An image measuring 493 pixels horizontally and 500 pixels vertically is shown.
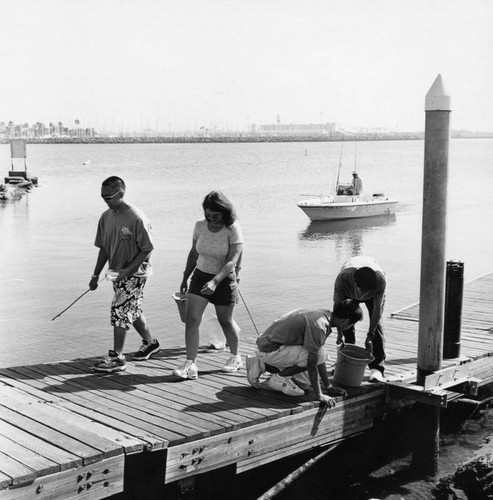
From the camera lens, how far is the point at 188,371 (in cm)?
670

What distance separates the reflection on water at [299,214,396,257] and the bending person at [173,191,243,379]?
18749mm

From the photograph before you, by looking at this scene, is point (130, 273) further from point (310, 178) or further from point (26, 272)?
point (310, 178)

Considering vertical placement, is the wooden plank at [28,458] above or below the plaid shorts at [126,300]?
below

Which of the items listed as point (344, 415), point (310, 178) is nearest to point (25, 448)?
point (344, 415)

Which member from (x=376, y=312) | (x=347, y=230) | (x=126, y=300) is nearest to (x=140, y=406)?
(x=126, y=300)

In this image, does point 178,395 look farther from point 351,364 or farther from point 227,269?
point 351,364

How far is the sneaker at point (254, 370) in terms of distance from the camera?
630cm

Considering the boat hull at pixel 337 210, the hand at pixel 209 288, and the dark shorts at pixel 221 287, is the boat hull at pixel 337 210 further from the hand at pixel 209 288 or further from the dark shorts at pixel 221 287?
the hand at pixel 209 288

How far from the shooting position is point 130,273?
6.77 m

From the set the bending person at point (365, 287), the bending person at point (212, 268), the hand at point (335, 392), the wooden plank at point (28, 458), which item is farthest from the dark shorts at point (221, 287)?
the wooden plank at point (28, 458)

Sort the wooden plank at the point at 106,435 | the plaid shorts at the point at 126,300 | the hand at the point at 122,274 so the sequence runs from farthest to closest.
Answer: the plaid shorts at the point at 126,300 < the hand at the point at 122,274 < the wooden plank at the point at 106,435

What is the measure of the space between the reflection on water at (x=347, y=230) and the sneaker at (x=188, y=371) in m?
18.9

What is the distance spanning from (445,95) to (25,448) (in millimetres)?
4294

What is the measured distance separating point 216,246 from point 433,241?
1.84 m
